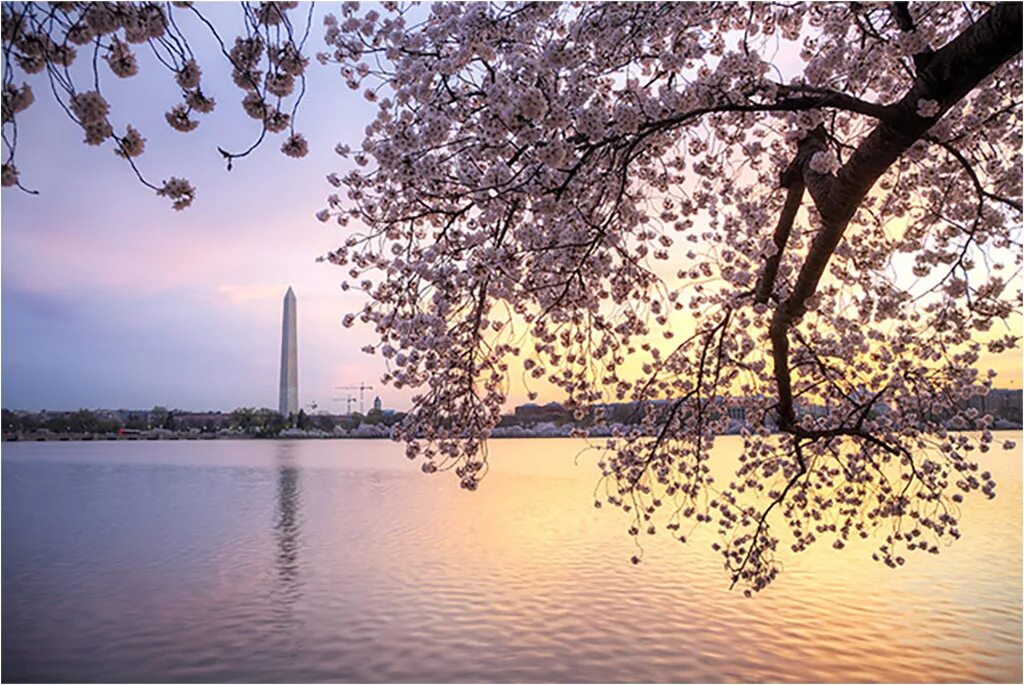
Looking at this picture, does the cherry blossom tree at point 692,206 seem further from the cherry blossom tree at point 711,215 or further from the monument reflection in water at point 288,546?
the monument reflection in water at point 288,546

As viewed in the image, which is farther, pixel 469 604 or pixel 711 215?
pixel 469 604

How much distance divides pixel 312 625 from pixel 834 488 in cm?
855

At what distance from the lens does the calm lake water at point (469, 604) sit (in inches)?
389

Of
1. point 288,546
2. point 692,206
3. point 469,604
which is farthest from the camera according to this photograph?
point 288,546

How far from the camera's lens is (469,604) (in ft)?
42.5

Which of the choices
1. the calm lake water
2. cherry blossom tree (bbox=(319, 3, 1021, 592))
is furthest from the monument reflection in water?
cherry blossom tree (bbox=(319, 3, 1021, 592))

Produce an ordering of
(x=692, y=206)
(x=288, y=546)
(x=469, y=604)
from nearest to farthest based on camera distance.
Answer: (x=692, y=206) → (x=469, y=604) → (x=288, y=546)

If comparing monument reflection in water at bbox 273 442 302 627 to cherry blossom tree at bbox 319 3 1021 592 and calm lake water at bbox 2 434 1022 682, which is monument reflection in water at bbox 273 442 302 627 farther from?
cherry blossom tree at bbox 319 3 1021 592

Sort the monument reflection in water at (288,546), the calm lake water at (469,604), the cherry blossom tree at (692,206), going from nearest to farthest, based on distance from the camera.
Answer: the cherry blossom tree at (692,206)
the calm lake water at (469,604)
the monument reflection in water at (288,546)

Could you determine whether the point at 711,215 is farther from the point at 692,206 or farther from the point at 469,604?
the point at 469,604

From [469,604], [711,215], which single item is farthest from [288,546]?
[711,215]

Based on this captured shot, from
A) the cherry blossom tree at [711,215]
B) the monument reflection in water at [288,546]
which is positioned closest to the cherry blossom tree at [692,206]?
the cherry blossom tree at [711,215]

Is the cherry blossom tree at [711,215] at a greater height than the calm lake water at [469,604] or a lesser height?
greater

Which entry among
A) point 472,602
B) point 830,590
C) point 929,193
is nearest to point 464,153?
point 929,193
